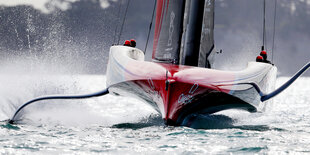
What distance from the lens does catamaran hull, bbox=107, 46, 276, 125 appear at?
5117mm

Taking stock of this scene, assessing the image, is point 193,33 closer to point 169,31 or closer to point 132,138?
point 169,31

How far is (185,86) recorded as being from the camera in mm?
5094

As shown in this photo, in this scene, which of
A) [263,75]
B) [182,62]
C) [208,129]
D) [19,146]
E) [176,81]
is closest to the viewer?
[19,146]

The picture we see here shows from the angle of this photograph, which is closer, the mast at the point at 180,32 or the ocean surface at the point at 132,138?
the ocean surface at the point at 132,138

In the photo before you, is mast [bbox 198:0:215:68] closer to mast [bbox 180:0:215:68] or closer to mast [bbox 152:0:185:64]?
mast [bbox 180:0:215:68]

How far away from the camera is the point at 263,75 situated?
19.4ft

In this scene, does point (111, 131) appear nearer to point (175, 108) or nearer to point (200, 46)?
point (175, 108)

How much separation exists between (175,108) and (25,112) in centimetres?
271

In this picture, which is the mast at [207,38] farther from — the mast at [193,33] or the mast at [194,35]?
the mast at [193,33]

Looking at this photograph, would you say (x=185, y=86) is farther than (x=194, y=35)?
No

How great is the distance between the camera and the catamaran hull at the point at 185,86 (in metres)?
5.12

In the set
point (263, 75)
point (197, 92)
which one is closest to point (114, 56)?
point (197, 92)

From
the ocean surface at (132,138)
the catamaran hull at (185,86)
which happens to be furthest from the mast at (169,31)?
the ocean surface at (132,138)

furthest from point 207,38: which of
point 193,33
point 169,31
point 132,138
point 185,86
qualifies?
point 132,138
